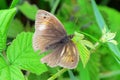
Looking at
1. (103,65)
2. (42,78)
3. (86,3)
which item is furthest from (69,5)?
(42,78)

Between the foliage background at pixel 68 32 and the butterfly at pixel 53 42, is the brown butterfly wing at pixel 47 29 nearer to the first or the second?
the butterfly at pixel 53 42

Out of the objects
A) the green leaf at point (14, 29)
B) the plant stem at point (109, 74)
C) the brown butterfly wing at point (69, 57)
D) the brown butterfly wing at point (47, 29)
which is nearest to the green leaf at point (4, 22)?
the brown butterfly wing at point (47, 29)

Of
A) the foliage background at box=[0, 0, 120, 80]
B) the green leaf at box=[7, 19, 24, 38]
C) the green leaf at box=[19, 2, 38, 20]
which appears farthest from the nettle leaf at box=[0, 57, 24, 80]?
the green leaf at box=[19, 2, 38, 20]

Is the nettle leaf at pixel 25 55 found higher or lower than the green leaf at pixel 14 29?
higher

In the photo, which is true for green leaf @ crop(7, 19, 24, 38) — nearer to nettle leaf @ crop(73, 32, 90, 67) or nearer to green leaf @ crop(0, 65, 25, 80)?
green leaf @ crop(0, 65, 25, 80)

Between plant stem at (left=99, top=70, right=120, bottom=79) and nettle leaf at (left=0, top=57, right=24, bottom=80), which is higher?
nettle leaf at (left=0, top=57, right=24, bottom=80)

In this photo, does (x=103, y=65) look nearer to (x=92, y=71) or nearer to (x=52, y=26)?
(x=92, y=71)

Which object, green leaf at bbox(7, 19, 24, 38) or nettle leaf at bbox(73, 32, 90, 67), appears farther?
green leaf at bbox(7, 19, 24, 38)

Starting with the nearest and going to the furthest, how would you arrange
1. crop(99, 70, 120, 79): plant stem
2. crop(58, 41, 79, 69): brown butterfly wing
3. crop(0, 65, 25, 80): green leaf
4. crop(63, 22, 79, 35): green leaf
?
1. crop(58, 41, 79, 69): brown butterfly wing
2. crop(0, 65, 25, 80): green leaf
3. crop(63, 22, 79, 35): green leaf
4. crop(99, 70, 120, 79): plant stem

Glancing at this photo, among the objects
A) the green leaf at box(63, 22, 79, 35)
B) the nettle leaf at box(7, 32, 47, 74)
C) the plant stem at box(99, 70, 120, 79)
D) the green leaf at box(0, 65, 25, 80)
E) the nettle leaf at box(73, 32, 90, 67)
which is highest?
the nettle leaf at box(73, 32, 90, 67)
